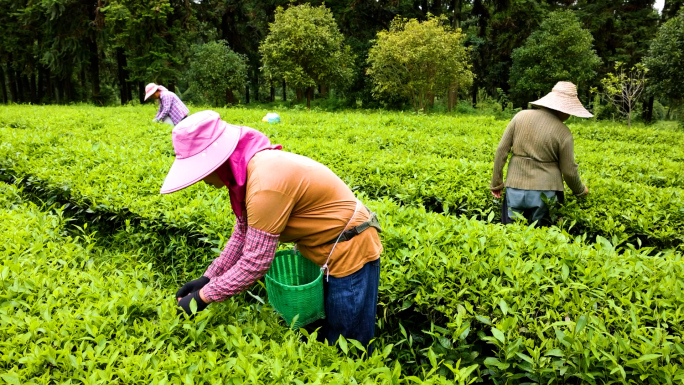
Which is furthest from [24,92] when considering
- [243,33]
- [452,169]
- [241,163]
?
[241,163]

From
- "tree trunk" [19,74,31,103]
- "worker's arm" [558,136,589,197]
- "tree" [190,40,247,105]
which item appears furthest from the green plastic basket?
"tree trunk" [19,74,31,103]

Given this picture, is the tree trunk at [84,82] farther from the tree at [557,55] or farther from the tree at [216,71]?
the tree at [557,55]

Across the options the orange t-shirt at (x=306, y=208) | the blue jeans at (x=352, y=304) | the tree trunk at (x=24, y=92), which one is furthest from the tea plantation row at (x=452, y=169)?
the tree trunk at (x=24, y=92)

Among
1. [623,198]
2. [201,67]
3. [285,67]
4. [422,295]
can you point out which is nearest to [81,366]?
[422,295]

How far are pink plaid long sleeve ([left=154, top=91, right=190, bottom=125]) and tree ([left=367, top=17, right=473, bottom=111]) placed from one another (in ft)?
34.9

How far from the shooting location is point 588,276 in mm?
2285

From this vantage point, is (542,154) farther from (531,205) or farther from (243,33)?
(243,33)

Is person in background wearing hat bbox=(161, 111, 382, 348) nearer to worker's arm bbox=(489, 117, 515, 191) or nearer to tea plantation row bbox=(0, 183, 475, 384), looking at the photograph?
tea plantation row bbox=(0, 183, 475, 384)

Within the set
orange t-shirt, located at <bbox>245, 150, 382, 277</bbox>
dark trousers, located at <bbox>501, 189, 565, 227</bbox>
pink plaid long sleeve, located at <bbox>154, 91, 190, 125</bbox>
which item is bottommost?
dark trousers, located at <bbox>501, 189, 565, 227</bbox>

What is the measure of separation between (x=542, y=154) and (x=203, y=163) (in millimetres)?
3107

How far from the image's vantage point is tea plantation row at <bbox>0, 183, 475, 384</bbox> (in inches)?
63.7

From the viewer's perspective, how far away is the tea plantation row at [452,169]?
3729 millimetres

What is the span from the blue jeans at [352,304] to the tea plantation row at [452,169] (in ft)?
5.49

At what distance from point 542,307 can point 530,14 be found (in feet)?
84.4
